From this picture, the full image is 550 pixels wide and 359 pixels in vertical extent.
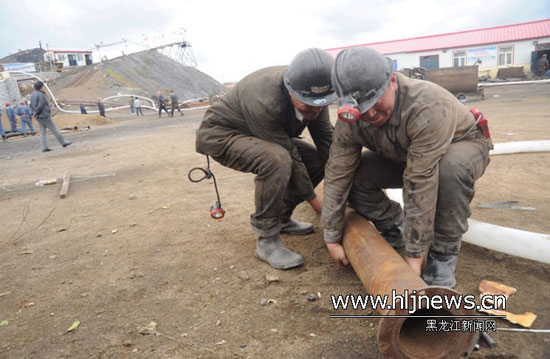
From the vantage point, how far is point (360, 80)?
6.56 ft

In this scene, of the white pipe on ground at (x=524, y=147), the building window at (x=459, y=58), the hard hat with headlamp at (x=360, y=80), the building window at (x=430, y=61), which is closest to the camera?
the hard hat with headlamp at (x=360, y=80)

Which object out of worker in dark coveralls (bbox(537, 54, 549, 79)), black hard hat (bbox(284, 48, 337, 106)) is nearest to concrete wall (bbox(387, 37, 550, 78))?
worker in dark coveralls (bbox(537, 54, 549, 79))

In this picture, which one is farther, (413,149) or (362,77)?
(413,149)

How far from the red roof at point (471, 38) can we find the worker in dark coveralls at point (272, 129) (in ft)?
104

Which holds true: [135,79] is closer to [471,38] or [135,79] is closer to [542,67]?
[471,38]

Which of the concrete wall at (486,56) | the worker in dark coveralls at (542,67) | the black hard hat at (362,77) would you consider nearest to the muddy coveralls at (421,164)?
the black hard hat at (362,77)

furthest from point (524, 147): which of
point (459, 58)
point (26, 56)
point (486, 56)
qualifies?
point (26, 56)

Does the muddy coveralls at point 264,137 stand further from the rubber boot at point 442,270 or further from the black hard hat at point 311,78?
the rubber boot at point 442,270

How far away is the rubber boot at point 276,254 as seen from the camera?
2785mm

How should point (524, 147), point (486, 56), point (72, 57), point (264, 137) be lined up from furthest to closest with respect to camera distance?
1. point (72, 57)
2. point (486, 56)
3. point (524, 147)
4. point (264, 137)

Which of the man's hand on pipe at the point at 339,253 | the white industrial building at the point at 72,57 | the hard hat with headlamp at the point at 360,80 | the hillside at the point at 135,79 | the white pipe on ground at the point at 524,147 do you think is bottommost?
the man's hand on pipe at the point at 339,253

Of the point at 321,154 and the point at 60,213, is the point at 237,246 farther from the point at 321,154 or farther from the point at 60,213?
the point at 60,213

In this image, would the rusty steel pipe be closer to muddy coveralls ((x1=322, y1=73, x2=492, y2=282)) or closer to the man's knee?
muddy coveralls ((x1=322, y1=73, x2=492, y2=282))

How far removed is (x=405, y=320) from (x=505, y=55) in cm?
3837
